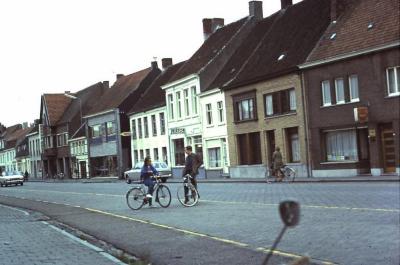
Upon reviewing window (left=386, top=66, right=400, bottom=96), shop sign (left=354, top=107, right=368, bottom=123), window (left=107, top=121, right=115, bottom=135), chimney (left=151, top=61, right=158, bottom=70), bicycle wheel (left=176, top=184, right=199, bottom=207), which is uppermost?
chimney (left=151, top=61, right=158, bottom=70)

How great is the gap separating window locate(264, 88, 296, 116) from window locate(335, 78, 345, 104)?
227 inches

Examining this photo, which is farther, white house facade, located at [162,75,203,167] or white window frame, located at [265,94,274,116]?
white house facade, located at [162,75,203,167]

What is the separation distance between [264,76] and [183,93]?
13.7 m

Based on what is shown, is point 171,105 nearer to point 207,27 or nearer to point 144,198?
point 207,27

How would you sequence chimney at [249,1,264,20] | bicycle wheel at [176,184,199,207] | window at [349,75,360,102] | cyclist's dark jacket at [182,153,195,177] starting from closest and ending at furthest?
bicycle wheel at [176,184,199,207] → cyclist's dark jacket at [182,153,195,177] → window at [349,75,360,102] → chimney at [249,1,264,20]

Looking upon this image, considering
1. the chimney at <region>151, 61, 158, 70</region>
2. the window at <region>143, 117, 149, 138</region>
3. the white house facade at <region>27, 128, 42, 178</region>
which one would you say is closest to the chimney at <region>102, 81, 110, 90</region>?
the chimney at <region>151, 61, 158, 70</region>

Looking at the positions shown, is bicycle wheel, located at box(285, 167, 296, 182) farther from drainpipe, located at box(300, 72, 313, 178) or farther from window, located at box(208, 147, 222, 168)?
window, located at box(208, 147, 222, 168)

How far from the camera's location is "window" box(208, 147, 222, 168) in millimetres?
44281

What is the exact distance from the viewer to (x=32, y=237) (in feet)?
41.0

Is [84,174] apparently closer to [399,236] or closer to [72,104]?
[72,104]

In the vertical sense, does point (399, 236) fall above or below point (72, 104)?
below

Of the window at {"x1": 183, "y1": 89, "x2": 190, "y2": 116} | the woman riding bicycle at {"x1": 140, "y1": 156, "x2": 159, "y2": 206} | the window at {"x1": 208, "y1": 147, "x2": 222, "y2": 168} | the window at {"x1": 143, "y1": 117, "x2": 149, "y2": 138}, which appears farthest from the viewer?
the window at {"x1": 143, "y1": 117, "x2": 149, "y2": 138}

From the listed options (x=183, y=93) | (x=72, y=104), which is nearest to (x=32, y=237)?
(x=183, y=93)

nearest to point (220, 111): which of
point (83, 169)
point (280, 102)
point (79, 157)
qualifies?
point (280, 102)
